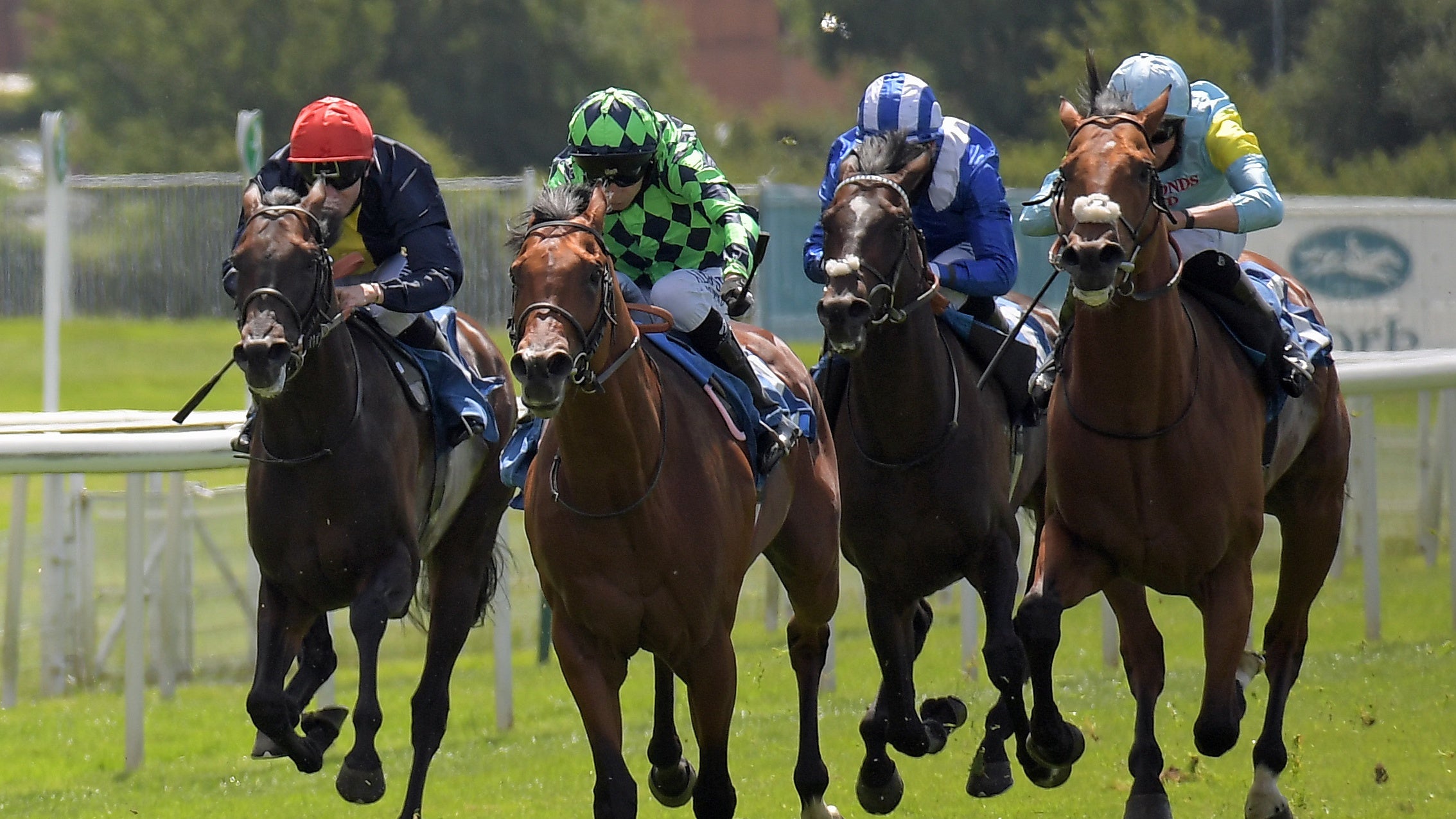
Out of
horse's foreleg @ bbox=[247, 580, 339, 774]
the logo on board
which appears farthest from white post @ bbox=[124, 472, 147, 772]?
the logo on board

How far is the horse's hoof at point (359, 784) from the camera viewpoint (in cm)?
581

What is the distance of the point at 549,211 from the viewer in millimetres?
4723

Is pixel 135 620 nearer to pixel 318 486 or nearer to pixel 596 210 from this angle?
pixel 318 486

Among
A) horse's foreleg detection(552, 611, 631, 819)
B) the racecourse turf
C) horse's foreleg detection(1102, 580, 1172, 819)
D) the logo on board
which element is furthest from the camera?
the logo on board

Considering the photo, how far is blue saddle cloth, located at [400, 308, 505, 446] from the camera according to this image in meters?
6.30

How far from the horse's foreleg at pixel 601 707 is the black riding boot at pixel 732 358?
0.81 metres

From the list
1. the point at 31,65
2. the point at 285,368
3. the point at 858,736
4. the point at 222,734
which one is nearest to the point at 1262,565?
the point at 858,736

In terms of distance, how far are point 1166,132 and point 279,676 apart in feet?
9.46

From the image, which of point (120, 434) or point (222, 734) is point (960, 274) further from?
point (222, 734)

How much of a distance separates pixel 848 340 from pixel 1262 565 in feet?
24.6

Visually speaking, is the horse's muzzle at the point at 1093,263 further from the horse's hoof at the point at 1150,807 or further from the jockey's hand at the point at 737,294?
the horse's hoof at the point at 1150,807

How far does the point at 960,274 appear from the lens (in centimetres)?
631

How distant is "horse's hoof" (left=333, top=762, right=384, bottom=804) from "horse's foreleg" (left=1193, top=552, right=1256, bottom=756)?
2289mm

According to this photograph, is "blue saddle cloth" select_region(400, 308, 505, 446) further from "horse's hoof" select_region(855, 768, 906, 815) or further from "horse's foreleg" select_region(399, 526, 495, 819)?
"horse's hoof" select_region(855, 768, 906, 815)
